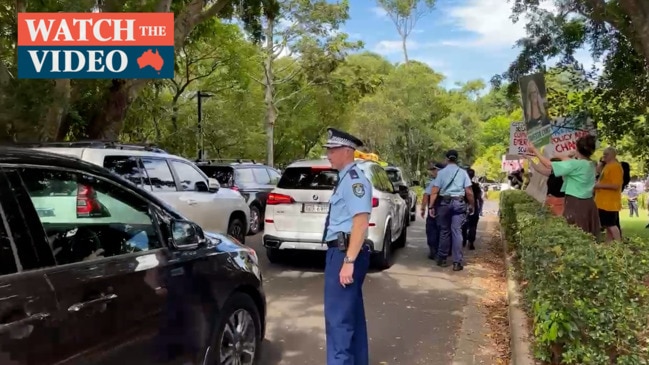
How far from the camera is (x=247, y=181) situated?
43.3 ft

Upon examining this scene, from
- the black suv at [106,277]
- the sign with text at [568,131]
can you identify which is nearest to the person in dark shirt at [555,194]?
the sign with text at [568,131]

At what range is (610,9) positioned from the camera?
23.8 feet

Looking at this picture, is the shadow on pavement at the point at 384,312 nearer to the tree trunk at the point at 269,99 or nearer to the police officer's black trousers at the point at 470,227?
the police officer's black trousers at the point at 470,227

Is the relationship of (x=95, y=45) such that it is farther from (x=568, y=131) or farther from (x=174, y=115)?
(x=174, y=115)

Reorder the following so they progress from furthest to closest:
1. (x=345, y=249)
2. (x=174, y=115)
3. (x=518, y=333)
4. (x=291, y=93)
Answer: (x=291, y=93)
(x=174, y=115)
(x=518, y=333)
(x=345, y=249)

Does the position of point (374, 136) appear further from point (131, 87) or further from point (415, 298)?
point (415, 298)

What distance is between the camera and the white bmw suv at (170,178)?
21.1 feet

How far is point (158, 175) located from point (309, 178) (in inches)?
81.9

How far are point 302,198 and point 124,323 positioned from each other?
5219mm

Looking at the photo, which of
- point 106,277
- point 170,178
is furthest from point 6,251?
point 170,178

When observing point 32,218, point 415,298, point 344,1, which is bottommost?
point 415,298

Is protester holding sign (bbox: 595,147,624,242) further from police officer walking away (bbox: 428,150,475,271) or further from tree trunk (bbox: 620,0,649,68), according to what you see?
tree trunk (bbox: 620,0,649,68)

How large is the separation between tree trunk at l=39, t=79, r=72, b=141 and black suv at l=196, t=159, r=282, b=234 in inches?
132

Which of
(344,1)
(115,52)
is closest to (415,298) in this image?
(115,52)
